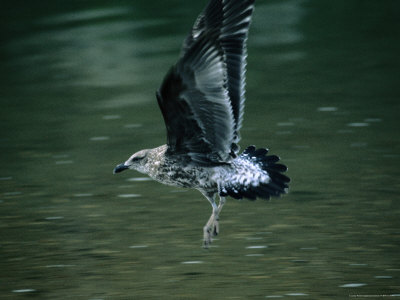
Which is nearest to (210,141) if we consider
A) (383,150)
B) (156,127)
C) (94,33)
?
(383,150)

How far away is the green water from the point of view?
596 cm

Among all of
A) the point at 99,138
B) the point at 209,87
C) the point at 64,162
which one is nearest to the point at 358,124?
the point at 99,138

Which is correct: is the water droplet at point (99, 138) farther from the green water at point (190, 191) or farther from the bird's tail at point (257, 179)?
the bird's tail at point (257, 179)

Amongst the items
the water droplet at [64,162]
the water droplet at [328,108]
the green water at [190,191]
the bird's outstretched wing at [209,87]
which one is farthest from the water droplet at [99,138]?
the bird's outstretched wing at [209,87]

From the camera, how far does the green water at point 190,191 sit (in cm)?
596

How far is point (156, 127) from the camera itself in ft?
31.9

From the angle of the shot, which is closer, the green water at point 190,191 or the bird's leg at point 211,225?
the green water at point 190,191

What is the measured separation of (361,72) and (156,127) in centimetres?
313

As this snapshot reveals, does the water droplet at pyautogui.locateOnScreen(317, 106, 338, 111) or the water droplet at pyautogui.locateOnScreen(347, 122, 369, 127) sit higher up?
the water droplet at pyautogui.locateOnScreen(317, 106, 338, 111)

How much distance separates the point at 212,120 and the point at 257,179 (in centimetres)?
53

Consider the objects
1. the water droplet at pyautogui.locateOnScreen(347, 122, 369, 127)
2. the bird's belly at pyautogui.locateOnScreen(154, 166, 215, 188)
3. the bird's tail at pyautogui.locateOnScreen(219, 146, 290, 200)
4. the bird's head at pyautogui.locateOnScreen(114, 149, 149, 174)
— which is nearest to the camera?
the bird's tail at pyautogui.locateOnScreen(219, 146, 290, 200)

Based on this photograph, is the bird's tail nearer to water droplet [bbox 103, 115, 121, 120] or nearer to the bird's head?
the bird's head

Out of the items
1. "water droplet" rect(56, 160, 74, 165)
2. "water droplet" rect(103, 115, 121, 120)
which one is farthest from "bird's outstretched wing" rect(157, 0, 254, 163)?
"water droplet" rect(103, 115, 121, 120)

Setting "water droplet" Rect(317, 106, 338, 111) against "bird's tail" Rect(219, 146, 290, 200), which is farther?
"water droplet" Rect(317, 106, 338, 111)
